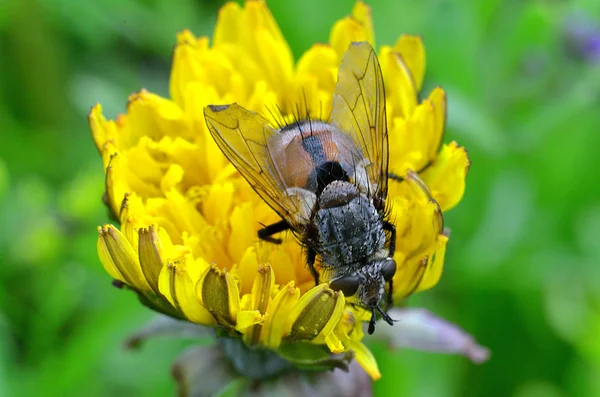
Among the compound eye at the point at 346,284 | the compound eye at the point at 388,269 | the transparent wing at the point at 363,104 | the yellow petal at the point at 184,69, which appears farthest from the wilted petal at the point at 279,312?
the yellow petal at the point at 184,69

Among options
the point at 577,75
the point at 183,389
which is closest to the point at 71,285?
the point at 183,389

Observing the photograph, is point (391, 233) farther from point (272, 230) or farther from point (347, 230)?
point (272, 230)

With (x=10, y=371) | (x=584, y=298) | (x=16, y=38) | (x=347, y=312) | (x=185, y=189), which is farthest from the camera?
(x=16, y=38)

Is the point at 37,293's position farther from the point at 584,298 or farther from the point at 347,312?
the point at 584,298

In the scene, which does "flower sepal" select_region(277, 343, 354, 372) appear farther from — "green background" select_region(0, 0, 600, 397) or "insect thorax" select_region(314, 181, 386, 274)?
"green background" select_region(0, 0, 600, 397)

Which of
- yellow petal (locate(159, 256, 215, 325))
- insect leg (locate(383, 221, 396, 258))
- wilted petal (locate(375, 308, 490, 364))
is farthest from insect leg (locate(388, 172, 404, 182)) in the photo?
yellow petal (locate(159, 256, 215, 325))

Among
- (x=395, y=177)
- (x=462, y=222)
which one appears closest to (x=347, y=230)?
(x=395, y=177)
